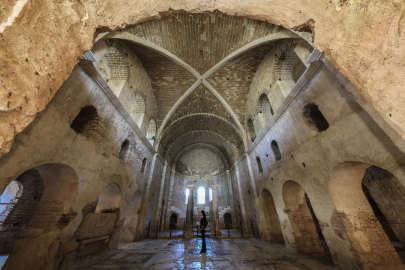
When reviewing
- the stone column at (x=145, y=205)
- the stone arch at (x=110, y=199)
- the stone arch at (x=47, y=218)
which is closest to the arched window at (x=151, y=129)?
the stone column at (x=145, y=205)

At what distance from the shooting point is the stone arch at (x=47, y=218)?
10.7 feet

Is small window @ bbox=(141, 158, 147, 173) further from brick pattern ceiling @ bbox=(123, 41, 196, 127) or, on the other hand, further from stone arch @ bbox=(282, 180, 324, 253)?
stone arch @ bbox=(282, 180, 324, 253)

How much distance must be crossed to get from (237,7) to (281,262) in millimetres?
6442

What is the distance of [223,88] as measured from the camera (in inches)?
370

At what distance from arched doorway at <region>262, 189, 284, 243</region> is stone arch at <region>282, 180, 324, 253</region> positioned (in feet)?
7.38

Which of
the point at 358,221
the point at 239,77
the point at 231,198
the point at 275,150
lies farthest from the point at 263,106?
the point at 231,198

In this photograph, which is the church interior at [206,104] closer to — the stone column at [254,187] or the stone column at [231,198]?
the stone column at [254,187]

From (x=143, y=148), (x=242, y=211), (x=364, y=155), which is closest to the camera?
(x=364, y=155)

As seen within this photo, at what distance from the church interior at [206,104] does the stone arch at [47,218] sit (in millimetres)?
27

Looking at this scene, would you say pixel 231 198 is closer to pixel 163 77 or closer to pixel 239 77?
pixel 239 77

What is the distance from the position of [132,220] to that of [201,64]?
9464 mm

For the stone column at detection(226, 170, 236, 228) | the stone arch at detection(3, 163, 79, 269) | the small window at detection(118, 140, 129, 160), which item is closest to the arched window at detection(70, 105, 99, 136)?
the stone arch at detection(3, 163, 79, 269)

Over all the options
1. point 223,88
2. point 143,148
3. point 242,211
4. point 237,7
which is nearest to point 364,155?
point 237,7

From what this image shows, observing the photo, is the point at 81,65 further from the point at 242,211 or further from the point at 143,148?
the point at 242,211
